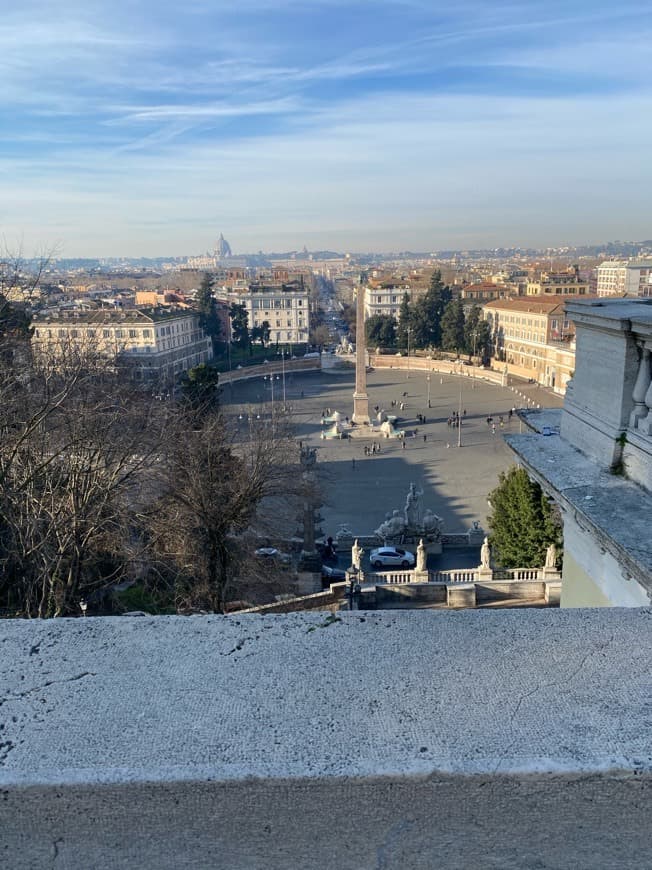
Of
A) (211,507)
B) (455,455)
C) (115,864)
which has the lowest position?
(455,455)

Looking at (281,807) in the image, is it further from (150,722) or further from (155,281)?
(155,281)

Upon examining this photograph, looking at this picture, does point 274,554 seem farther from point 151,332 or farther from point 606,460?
point 151,332

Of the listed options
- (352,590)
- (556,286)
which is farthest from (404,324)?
(352,590)

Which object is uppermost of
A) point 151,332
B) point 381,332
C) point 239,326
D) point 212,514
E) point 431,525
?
point 151,332

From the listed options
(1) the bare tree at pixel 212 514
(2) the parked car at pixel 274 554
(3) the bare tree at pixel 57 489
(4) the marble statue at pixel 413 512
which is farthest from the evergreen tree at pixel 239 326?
(3) the bare tree at pixel 57 489

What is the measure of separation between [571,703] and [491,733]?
0.96 ft

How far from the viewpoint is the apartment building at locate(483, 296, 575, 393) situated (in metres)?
48.1

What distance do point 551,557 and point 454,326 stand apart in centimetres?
4558

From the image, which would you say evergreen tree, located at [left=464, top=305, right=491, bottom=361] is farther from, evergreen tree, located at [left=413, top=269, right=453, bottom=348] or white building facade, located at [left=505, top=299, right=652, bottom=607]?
white building facade, located at [left=505, top=299, right=652, bottom=607]

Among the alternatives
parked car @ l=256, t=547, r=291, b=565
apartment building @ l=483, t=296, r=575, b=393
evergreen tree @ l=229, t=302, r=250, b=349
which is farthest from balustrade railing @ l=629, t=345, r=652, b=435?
evergreen tree @ l=229, t=302, r=250, b=349

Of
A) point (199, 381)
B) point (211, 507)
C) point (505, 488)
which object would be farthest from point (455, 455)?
point (211, 507)

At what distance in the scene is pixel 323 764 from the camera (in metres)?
1.57

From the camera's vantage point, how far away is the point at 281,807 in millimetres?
1537

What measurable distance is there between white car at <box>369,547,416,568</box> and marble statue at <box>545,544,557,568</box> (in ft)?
16.3
